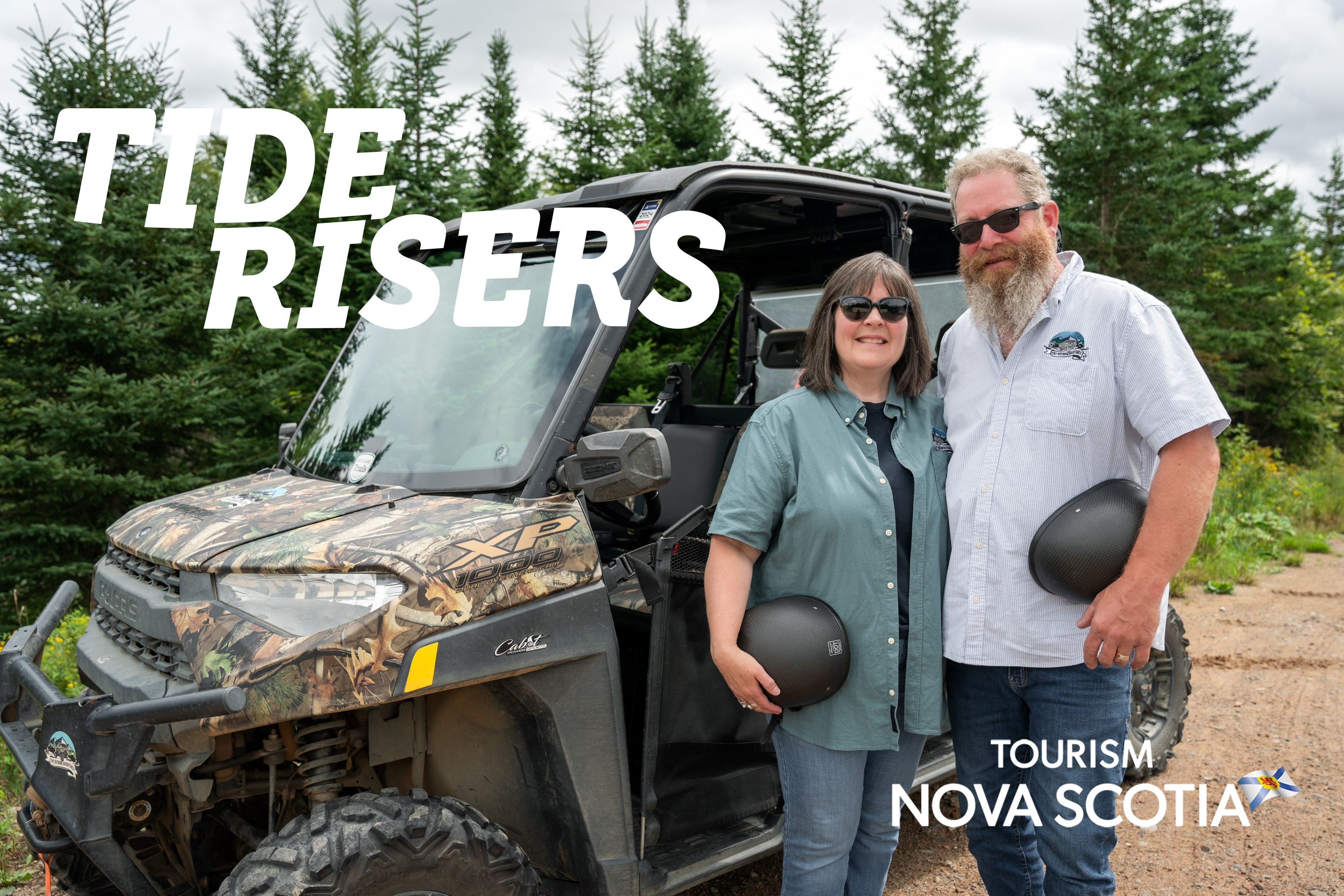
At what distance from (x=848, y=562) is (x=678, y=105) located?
1174 cm

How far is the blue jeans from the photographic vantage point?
2396mm

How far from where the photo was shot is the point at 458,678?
2.24 meters

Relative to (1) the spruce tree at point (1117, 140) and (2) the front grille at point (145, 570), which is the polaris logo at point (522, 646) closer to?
(2) the front grille at point (145, 570)

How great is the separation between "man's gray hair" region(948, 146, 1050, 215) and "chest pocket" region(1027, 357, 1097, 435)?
461 millimetres

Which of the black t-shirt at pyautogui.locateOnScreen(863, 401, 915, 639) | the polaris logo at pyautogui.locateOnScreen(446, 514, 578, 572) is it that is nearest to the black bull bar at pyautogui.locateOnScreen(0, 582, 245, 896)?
the polaris logo at pyautogui.locateOnScreen(446, 514, 578, 572)

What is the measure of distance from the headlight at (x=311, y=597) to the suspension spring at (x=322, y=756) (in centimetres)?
28

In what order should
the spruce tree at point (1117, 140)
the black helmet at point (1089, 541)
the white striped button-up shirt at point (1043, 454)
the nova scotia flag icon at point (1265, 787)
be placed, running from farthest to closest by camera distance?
the spruce tree at point (1117, 140), the nova scotia flag icon at point (1265, 787), the white striped button-up shirt at point (1043, 454), the black helmet at point (1089, 541)

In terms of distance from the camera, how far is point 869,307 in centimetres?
244

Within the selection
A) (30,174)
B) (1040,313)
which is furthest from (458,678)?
(30,174)

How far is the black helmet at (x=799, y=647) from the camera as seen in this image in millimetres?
2271

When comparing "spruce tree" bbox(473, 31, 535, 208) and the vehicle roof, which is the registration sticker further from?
"spruce tree" bbox(473, 31, 535, 208)

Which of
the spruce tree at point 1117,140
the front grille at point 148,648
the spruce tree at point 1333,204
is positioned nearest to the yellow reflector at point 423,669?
the front grille at point 148,648

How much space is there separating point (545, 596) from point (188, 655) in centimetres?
85

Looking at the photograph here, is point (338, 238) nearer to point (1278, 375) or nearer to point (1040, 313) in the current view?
point (1040, 313)
